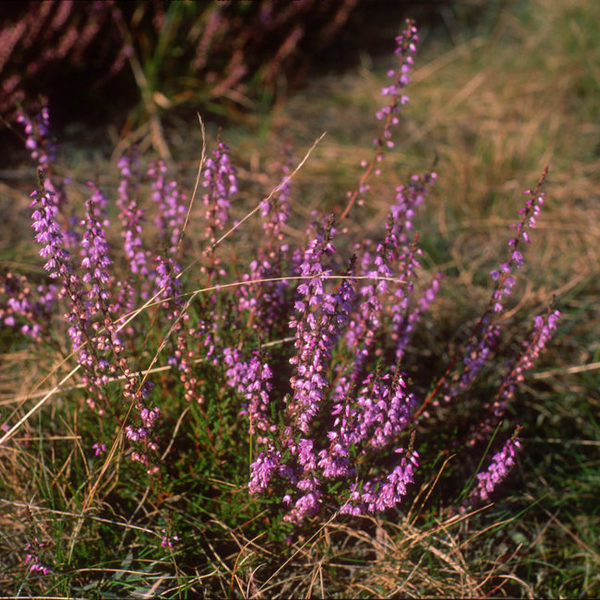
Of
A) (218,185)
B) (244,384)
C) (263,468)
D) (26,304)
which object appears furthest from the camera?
(26,304)

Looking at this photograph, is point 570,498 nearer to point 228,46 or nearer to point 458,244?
point 458,244

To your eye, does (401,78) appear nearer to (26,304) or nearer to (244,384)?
(244,384)

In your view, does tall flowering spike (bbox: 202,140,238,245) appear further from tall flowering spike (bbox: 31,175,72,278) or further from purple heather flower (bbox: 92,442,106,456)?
purple heather flower (bbox: 92,442,106,456)

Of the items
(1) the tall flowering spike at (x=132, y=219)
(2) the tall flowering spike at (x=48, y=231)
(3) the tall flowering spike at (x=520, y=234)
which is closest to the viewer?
(2) the tall flowering spike at (x=48, y=231)

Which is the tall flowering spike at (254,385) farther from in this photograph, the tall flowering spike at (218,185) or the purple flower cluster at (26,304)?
the purple flower cluster at (26,304)

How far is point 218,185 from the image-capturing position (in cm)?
269

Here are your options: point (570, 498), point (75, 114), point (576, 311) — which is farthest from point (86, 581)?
point (75, 114)

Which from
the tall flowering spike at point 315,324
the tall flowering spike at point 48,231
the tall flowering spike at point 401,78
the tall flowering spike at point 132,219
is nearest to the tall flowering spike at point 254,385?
the tall flowering spike at point 315,324

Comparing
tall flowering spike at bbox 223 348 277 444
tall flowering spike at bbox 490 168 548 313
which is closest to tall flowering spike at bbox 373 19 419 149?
tall flowering spike at bbox 490 168 548 313

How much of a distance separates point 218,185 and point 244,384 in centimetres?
89

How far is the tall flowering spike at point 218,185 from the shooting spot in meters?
2.61

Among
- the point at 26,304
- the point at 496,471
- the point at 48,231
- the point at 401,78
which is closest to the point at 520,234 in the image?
the point at 401,78

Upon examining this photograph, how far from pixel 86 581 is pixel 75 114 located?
4457mm

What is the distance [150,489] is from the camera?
2.98m
